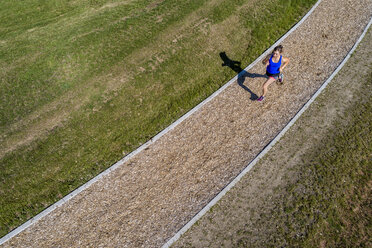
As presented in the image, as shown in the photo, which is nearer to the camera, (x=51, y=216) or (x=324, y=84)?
(x=51, y=216)

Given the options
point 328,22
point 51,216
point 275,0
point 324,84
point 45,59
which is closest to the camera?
point 51,216

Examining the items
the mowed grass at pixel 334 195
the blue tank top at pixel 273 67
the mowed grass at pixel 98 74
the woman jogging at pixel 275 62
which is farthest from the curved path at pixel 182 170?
the mowed grass at pixel 334 195

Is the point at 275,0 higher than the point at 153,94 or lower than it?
higher

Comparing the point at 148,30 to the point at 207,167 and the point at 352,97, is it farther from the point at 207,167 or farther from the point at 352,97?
the point at 352,97

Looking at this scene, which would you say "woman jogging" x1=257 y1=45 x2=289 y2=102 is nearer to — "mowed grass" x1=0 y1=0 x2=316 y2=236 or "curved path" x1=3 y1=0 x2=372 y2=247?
"curved path" x1=3 y1=0 x2=372 y2=247

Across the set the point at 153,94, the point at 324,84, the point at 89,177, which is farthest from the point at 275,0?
the point at 89,177
